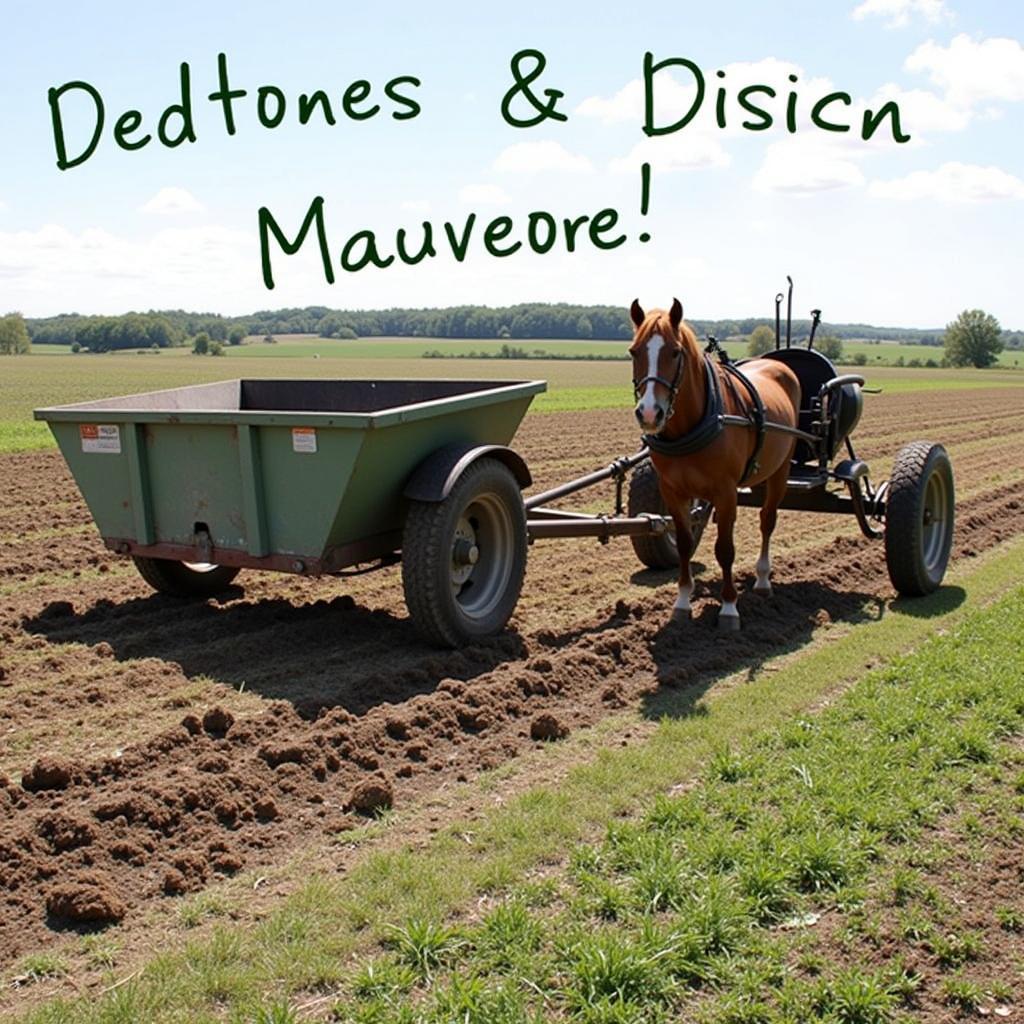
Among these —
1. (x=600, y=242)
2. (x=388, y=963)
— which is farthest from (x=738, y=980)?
(x=600, y=242)

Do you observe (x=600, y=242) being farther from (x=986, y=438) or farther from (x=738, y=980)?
(x=986, y=438)

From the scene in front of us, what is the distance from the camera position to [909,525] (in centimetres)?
846

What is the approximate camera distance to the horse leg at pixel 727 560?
750 centimetres

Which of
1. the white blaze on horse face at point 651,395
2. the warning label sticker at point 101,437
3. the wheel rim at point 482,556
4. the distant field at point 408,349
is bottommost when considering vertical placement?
the distant field at point 408,349

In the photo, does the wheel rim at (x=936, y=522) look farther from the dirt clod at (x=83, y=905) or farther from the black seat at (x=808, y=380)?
the dirt clod at (x=83, y=905)

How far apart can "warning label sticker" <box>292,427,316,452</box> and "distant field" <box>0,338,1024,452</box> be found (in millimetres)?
13480

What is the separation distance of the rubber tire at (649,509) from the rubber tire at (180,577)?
327cm

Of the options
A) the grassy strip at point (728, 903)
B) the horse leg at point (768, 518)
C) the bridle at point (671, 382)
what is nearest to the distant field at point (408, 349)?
the horse leg at point (768, 518)

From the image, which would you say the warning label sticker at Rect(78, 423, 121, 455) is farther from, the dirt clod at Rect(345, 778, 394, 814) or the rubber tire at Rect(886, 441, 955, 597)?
the rubber tire at Rect(886, 441, 955, 597)

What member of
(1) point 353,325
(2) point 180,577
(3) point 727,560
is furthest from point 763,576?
(1) point 353,325

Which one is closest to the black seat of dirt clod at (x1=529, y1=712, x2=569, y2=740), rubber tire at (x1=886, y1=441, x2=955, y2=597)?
rubber tire at (x1=886, y1=441, x2=955, y2=597)

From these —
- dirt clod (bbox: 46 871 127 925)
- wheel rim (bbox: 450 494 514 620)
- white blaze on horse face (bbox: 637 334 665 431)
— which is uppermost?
white blaze on horse face (bbox: 637 334 665 431)

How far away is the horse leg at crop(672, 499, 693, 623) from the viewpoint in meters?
7.66

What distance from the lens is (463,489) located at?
6.73 meters
